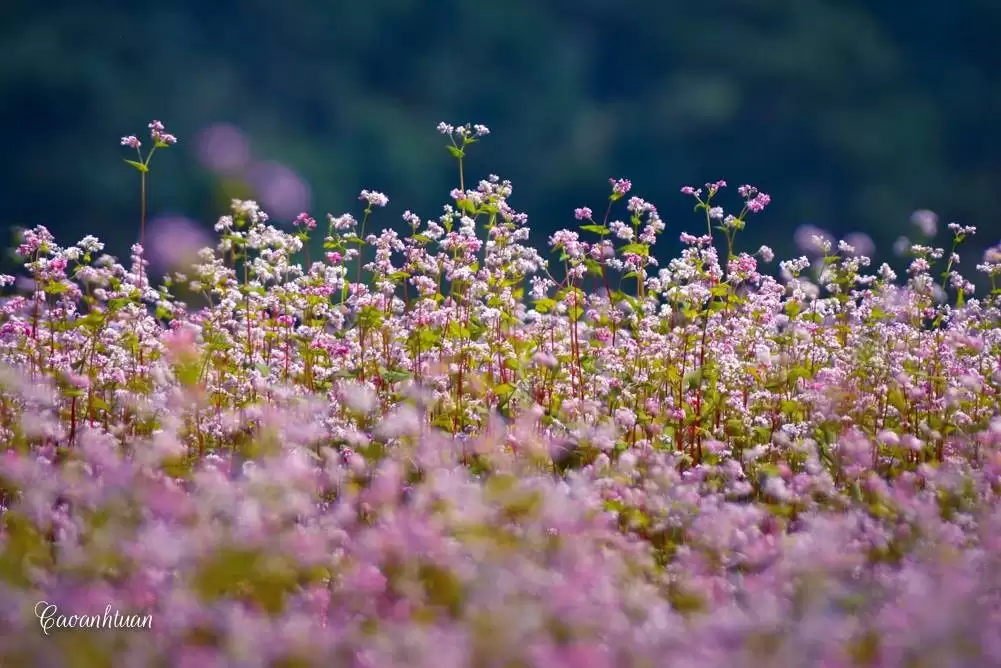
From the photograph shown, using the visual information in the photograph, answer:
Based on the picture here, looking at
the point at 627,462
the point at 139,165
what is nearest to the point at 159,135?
the point at 139,165

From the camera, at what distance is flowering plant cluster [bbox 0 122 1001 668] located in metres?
2.08

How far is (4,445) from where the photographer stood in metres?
4.26

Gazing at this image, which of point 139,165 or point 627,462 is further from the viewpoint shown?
point 139,165

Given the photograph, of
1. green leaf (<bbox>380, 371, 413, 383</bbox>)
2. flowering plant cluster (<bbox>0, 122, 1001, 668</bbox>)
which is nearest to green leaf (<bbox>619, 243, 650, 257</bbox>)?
flowering plant cluster (<bbox>0, 122, 1001, 668</bbox>)

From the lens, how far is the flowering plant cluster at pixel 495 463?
208 cm

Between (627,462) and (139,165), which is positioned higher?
(139,165)

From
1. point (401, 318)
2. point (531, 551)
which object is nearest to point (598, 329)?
point (401, 318)

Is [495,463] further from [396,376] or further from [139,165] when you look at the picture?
[139,165]

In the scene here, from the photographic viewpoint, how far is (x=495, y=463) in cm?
371

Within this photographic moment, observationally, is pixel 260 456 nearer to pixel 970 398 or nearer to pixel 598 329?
pixel 598 329

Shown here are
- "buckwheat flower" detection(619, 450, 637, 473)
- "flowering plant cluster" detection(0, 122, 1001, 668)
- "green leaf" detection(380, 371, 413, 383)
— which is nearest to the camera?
"flowering plant cluster" detection(0, 122, 1001, 668)

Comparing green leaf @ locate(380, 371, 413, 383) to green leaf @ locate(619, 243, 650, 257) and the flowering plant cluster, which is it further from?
green leaf @ locate(619, 243, 650, 257)

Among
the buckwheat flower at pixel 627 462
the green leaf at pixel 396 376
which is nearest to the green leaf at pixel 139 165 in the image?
the green leaf at pixel 396 376

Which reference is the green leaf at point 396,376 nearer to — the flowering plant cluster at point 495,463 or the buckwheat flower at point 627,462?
the flowering plant cluster at point 495,463
